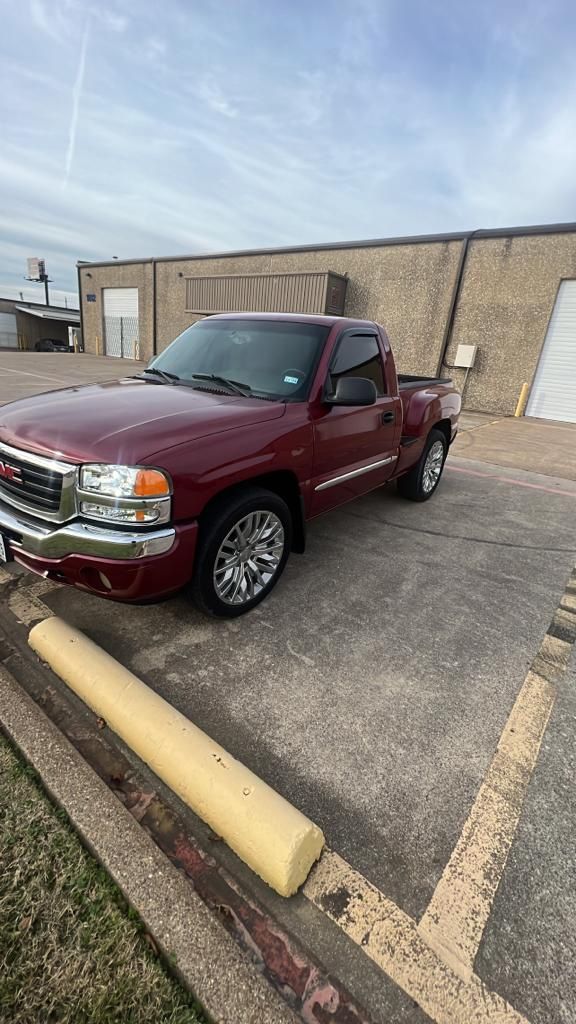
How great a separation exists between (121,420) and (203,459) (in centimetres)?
49

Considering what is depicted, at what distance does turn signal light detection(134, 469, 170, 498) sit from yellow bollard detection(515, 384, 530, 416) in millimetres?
15209

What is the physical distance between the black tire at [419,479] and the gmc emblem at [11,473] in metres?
3.98

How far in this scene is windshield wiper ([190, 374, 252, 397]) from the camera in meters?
3.31

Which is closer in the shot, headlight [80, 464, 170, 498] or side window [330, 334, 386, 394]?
headlight [80, 464, 170, 498]

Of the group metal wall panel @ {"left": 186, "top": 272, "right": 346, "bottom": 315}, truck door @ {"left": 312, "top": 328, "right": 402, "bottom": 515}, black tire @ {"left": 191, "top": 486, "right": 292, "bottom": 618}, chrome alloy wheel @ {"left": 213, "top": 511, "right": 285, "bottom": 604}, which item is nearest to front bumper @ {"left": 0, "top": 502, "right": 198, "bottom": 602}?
black tire @ {"left": 191, "top": 486, "right": 292, "bottom": 618}

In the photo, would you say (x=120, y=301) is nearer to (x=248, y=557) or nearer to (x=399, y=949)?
(x=248, y=557)

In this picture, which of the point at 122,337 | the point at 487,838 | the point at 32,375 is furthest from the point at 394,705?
the point at 122,337

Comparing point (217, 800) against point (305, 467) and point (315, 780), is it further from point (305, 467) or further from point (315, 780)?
point (305, 467)

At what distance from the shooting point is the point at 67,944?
145 centimetres

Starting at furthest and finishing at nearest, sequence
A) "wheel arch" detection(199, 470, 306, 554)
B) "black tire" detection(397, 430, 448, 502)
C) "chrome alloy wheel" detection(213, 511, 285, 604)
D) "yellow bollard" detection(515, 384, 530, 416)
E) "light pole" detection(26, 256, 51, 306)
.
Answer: "light pole" detection(26, 256, 51, 306), "yellow bollard" detection(515, 384, 530, 416), "black tire" detection(397, 430, 448, 502), "chrome alloy wheel" detection(213, 511, 285, 604), "wheel arch" detection(199, 470, 306, 554)

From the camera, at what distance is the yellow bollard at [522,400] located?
14927 mm

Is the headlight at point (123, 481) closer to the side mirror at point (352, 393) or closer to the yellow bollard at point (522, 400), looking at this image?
the side mirror at point (352, 393)

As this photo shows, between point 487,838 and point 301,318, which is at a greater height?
point 301,318

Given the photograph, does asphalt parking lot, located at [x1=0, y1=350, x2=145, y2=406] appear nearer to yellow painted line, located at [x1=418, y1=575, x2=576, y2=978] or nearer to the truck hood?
the truck hood
